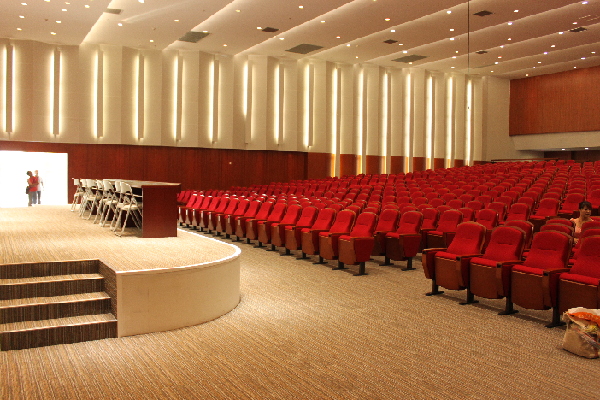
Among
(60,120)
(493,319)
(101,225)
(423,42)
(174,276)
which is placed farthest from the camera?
(423,42)

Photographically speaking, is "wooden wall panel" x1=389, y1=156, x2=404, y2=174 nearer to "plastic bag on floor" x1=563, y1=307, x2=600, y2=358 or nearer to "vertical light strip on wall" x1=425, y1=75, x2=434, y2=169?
"vertical light strip on wall" x1=425, y1=75, x2=434, y2=169

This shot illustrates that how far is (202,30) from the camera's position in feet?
50.0

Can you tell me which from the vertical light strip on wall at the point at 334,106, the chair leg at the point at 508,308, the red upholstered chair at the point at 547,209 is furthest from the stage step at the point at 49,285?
the vertical light strip on wall at the point at 334,106

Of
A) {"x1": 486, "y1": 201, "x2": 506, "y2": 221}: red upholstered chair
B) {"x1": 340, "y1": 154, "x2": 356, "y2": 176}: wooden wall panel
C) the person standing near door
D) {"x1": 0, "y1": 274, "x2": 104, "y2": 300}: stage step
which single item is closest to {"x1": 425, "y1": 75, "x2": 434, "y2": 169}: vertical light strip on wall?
{"x1": 340, "y1": 154, "x2": 356, "y2": 176}: wooden wall panel

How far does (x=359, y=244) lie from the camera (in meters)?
6.66

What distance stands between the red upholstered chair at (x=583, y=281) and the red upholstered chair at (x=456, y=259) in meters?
0.97

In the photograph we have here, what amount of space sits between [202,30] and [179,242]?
10.6 metres

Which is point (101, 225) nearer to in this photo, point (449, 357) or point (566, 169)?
point (449, 357)

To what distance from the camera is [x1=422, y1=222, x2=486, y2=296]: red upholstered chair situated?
520cm

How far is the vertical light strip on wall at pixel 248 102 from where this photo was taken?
61.0 ft

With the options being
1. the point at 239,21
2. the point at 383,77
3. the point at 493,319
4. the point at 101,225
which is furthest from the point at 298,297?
the point at 383,77

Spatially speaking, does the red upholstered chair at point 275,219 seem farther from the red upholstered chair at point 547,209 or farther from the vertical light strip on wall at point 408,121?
the vertical light strip on wall at point 408,121

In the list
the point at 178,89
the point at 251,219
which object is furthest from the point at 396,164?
the point at 251,219

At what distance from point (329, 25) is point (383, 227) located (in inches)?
367
